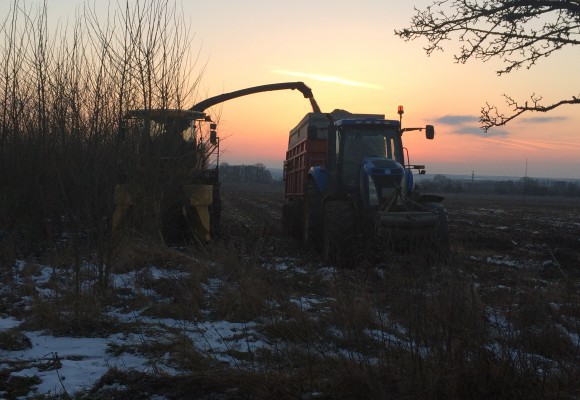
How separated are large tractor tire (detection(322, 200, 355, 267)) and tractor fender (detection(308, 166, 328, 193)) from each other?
1475 millimetres

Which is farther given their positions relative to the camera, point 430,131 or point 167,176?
point 430,131

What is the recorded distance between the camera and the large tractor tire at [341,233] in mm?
9070

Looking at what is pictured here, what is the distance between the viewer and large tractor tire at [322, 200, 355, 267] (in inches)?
357

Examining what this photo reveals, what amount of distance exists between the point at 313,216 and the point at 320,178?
0.76 meters

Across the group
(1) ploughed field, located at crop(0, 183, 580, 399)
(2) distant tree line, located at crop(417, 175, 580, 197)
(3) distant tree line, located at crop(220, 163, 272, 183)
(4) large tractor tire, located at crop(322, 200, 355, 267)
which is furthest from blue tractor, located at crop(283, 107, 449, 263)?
(3) distant tree line, located at crop(220, 163, 272, 183)

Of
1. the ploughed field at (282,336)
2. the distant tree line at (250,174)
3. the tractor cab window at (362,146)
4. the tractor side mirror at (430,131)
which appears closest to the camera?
the ploughed field at (282,336)

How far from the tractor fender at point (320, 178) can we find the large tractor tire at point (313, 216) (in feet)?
0.48

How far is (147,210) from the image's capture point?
7.93 meters

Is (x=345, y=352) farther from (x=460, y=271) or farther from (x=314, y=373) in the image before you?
(x=460, y=271)

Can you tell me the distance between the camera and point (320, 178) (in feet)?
35.7

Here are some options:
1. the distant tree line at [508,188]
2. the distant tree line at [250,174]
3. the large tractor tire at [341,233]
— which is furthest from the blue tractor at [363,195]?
the distant tree line at [250,174]

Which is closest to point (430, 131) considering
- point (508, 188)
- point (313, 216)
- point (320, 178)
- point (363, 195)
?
point (363, 195)

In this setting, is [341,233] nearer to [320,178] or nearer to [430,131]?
[320,178]

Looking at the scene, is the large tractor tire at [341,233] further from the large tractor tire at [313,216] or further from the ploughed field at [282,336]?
the ploughed field at [282,336]
